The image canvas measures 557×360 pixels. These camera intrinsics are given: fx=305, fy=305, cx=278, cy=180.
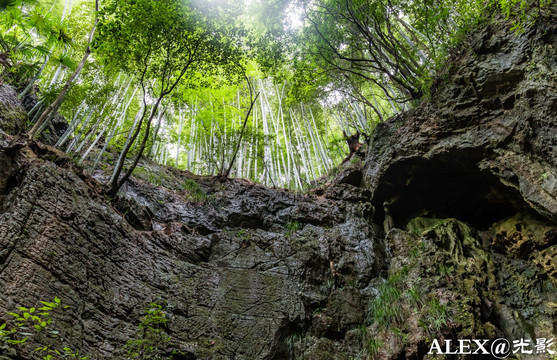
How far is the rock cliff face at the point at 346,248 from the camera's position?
3760 mm

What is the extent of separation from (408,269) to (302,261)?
6.45ft

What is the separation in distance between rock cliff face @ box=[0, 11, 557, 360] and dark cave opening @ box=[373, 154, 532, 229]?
33 mm

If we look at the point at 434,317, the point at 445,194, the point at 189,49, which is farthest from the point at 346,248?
the point at 189,49

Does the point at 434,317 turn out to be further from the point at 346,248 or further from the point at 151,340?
the point at 151,340

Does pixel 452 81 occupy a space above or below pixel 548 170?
above

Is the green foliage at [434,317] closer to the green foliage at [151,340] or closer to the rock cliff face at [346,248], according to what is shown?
the rock cliff face at [346,248]

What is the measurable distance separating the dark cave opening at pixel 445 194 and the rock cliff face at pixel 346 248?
0.03 metres

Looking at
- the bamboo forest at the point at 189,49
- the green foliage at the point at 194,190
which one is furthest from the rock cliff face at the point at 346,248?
the bamboo forest at the point at 189,49

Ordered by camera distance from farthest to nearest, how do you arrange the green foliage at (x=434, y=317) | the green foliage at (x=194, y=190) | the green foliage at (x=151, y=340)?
the green foliage at (x=194, y=190)
the green foliage at (x=434, y=317)
the green foliage at (x=151, y=340)

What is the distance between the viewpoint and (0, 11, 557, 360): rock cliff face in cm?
376

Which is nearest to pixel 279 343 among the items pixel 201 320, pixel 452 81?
pixel 201 320

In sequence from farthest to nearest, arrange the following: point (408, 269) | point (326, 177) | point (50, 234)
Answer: point (326, 177) → point (408, 269) → point (50, 234)

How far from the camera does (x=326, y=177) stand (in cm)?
1044

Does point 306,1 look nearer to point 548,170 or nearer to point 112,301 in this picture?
point 548,170
